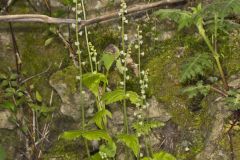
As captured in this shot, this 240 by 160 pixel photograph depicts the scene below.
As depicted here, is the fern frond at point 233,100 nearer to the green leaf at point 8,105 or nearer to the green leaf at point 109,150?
the green leaf at point 109,150

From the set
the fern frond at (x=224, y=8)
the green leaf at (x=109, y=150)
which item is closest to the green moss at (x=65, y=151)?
the green leaf at (x=109, y=150)

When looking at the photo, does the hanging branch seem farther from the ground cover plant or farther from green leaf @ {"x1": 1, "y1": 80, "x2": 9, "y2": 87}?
green leaf @ {"x1": 1, "y1": 80, "x2": 9, "y2": 87}

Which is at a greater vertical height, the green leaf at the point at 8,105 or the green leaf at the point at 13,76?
the green leaf at the point at 13,76

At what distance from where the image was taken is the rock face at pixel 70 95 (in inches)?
170

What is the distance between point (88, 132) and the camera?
11.4 feet

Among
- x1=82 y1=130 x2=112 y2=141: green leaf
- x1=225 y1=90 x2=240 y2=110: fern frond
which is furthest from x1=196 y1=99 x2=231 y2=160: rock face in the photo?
x1=82 y1=130 x2=112 y2=141: green leaf

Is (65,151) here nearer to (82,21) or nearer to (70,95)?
(70,95)

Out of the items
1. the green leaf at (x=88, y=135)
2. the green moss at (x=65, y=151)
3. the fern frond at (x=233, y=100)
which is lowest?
the green moss at (x=65, y=151)

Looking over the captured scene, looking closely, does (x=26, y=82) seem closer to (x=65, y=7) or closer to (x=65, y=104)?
(x=65, y=104)

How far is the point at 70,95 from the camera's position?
14.4 ft

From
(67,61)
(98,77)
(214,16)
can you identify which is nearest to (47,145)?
(67,61)

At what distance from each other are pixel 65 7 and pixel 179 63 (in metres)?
1.41

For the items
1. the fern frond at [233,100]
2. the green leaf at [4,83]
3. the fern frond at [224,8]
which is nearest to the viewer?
the fern frond at [224,8]

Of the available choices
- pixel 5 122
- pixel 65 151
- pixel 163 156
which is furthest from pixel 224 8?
pixel 5 122
